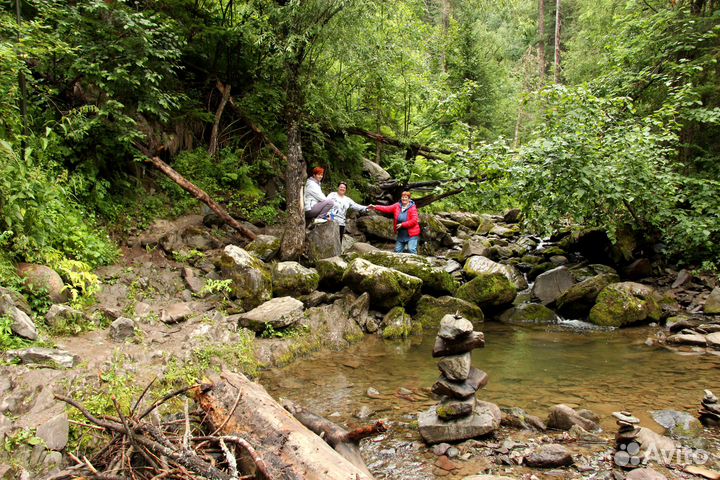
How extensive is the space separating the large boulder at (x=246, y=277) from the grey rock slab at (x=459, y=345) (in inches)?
177

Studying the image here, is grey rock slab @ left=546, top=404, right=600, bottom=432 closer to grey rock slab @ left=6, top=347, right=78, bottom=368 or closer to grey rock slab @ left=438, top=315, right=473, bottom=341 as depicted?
grey rock slab @ left=438, top=315, right=473, bottom=341

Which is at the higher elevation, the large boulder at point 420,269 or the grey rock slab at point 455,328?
the grey rock slab at point 455,328

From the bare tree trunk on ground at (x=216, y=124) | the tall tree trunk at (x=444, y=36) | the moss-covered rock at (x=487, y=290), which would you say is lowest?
the moss-covered rock at (x=487, y=290)

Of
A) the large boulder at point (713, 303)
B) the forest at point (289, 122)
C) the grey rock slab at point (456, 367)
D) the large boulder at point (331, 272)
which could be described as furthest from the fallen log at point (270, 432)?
the large boulder at point (713, 303)

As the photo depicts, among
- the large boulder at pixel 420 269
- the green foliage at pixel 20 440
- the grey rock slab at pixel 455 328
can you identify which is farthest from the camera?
the large boulder at pixel 420 269

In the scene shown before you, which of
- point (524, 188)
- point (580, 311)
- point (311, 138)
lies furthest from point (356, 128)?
point (580, 311)

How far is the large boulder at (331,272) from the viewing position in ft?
33.2

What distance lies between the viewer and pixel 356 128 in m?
15.8

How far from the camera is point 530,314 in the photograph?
1155cm

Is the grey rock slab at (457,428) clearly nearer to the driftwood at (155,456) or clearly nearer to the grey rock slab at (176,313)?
the driftwood at (155,456)

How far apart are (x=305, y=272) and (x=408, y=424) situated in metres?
4.95

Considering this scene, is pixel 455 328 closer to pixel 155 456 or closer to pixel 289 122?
pixel 155 456

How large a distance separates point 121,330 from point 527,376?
649 centimetres

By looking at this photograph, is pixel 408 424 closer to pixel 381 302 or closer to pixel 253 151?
pixel 381 302
